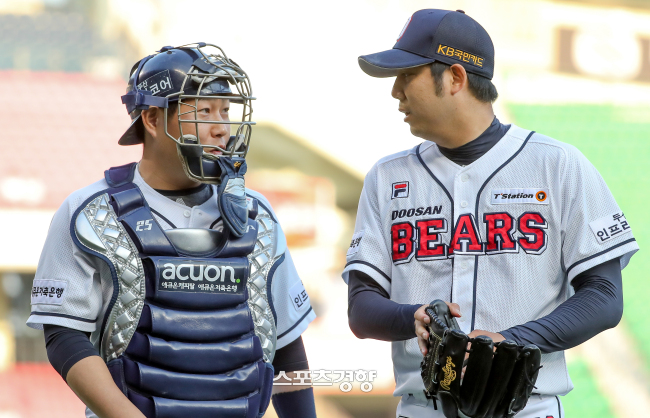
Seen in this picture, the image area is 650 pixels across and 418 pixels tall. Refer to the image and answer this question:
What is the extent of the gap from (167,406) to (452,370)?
0.61 m

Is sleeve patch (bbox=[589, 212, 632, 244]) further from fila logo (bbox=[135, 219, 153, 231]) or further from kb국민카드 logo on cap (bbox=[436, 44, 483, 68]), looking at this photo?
fila logo (bbox=[135, 219, 153, 231])

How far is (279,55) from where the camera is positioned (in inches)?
420

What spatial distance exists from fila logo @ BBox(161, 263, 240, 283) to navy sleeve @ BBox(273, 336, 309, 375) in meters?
0.28

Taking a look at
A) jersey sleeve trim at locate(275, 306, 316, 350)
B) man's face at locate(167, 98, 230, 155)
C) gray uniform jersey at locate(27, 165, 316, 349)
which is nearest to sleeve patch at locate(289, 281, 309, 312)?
jersey sleeve trim at locate(275, 306, 316, 350)

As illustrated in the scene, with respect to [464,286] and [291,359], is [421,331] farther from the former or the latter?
[291,359]

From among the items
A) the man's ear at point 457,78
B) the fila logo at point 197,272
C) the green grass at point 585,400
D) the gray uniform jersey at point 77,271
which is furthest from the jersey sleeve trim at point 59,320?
the green grass at point 585,400

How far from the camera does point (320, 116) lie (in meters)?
10.6

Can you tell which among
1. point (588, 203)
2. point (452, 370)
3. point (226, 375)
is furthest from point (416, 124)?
point (226, 375)

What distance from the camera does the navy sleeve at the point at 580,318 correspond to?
5.27 ft

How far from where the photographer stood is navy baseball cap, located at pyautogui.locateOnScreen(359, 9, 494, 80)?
181cm

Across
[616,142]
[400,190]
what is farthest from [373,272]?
[616,142]

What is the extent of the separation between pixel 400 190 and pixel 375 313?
1.06 ft

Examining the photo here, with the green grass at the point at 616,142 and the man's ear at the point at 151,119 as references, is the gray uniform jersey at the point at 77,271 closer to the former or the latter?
the man's ear at the point at 151,119

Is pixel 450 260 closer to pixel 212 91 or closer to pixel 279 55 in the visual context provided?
pixel 212 91
